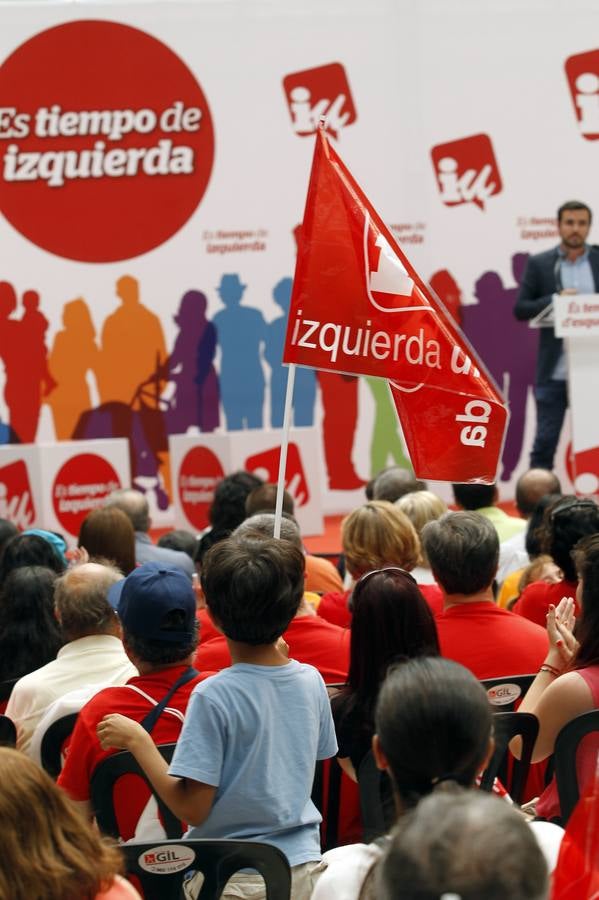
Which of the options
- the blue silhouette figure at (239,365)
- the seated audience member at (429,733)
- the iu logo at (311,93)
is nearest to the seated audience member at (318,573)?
the seated audience member at (429,733)

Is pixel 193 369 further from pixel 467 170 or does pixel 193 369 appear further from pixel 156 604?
pixel 156 604

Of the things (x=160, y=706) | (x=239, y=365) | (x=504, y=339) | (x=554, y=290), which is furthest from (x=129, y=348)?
(x=160, y=706)

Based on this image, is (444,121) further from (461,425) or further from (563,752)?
(563,752)

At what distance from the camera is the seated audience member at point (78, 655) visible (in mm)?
3408

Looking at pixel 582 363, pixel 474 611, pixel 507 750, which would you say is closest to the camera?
pixel 507 750

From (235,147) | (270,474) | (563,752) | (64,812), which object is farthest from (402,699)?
(235,147)

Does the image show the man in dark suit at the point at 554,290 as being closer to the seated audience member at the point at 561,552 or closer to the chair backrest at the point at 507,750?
the seated audience member at the point at 561,552

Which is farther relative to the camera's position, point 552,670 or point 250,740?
point 552,670

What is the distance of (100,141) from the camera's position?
31.2 feet

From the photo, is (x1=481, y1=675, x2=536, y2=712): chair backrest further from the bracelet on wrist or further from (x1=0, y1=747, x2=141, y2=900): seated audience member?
(x1=0, y1=747, x2=141, y2=900): seated audience member

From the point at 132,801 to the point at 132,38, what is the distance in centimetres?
755

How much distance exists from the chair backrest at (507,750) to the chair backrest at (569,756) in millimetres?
100

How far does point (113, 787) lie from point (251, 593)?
50cm

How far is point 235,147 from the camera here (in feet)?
31.6
